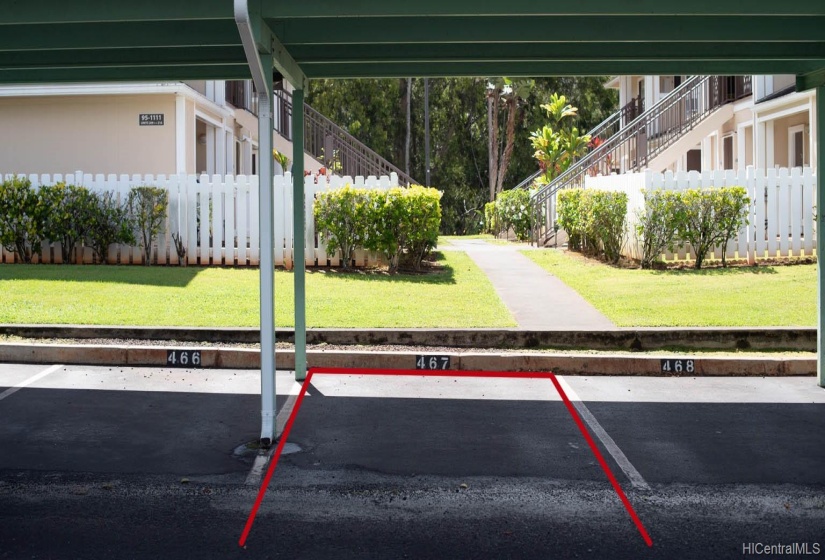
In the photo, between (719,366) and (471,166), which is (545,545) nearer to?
(719,366)

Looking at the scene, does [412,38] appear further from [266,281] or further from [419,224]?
[419,224]

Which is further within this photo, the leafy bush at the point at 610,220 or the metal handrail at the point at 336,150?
the metal handrail at the point at 336,150

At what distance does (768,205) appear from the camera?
54.7 ft

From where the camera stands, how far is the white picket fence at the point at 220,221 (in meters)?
16.7

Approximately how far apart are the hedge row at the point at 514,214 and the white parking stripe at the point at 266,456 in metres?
17.1

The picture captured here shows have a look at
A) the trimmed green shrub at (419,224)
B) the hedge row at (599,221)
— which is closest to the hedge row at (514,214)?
the hedge row at (599,221)

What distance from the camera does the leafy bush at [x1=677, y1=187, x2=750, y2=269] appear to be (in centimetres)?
1622

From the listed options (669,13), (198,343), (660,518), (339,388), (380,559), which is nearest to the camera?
(380,559)

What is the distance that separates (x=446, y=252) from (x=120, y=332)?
10269mm

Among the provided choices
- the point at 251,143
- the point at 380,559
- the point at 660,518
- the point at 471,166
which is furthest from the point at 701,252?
the point at 471,166

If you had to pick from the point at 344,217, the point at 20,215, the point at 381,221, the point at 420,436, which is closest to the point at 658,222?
the point at 381,221

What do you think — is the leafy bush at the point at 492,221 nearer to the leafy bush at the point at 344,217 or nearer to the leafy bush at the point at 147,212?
the leafy bush at the point at 344,217

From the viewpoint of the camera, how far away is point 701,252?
16.3 meters

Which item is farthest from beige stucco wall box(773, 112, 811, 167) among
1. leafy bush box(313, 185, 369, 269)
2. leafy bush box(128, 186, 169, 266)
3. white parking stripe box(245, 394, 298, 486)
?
white parking stripe box(245, 394, 298, 486)
